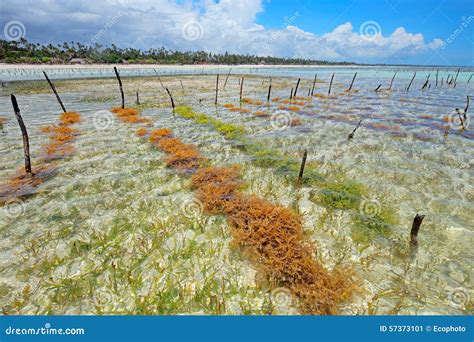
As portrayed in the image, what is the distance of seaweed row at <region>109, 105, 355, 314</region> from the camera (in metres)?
5.42

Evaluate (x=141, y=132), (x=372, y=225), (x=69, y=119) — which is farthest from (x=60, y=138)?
(x=372, y=225)

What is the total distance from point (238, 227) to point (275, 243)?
1.42 metres

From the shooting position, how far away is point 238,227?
7602mm

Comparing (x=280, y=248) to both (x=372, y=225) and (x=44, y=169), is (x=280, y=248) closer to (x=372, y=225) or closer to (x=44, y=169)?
(x=372, y=225)

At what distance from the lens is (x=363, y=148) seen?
14453mm

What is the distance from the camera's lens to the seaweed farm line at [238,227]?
552 cm

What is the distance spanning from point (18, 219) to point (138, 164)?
17.2ft

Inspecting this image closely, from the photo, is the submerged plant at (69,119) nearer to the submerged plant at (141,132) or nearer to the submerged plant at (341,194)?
the submerged plant at (141,132)

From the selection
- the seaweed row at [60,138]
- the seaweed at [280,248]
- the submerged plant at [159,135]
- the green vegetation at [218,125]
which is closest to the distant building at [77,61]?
the seaweed row at [60,138]

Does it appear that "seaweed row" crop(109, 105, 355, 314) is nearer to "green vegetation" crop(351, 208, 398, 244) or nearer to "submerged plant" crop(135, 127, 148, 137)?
"green vegetation" crop(351, 208, 398, 244)

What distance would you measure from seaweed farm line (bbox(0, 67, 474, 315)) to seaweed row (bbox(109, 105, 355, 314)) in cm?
4

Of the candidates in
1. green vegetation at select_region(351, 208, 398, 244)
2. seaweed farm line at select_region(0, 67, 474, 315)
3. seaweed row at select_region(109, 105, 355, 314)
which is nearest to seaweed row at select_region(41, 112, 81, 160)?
seaweed farm line at select_region(0, 67, 474, 315)

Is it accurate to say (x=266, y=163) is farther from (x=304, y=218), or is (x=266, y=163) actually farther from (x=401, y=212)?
(x=401, y=212)
